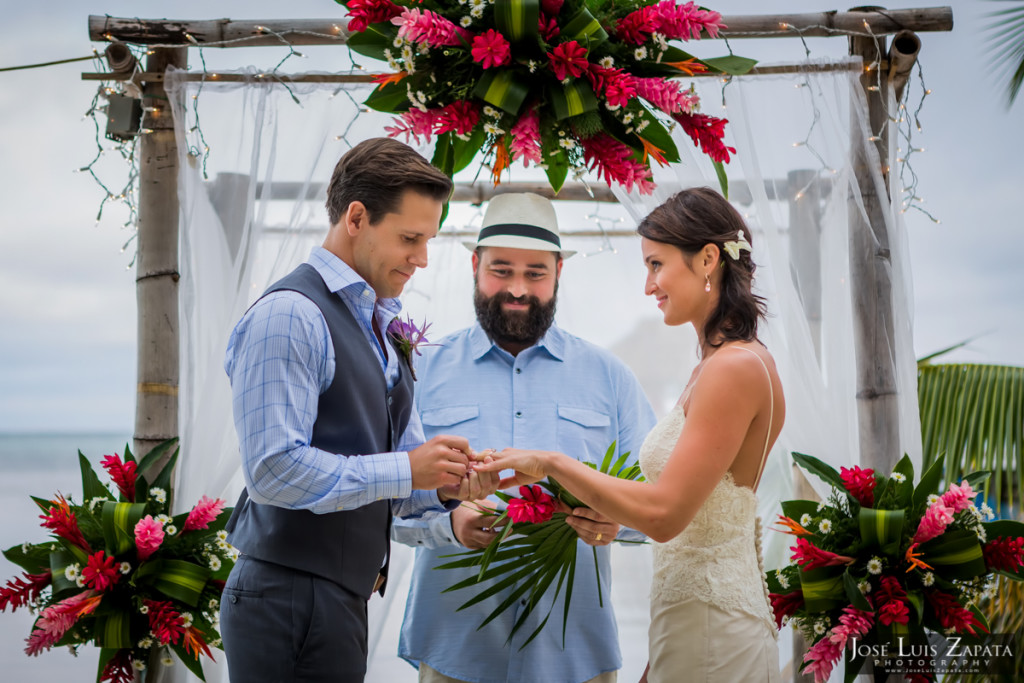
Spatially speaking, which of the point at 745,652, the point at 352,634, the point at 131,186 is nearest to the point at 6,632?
the point at 131,186

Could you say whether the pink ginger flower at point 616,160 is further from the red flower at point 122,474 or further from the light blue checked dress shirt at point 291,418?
the red flower at point 122,474

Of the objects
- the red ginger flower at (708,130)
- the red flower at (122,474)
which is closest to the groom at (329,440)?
the red ginger flower at (708,130)

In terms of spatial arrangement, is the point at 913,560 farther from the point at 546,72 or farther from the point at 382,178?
the point at 382,178

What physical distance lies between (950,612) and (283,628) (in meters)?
2.22

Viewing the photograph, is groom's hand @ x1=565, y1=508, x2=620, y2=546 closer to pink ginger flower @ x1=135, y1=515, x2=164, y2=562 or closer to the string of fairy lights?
pink ginger flower @ x1=135, y1=515, x2=164, y2=562

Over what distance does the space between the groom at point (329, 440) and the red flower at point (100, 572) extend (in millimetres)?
1121

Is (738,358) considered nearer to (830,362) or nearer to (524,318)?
(524,318)

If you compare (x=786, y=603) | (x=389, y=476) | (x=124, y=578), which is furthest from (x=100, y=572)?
(x=786, y=603)

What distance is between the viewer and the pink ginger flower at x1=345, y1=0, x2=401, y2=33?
89.2 inches

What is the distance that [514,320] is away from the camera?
3.41 metres

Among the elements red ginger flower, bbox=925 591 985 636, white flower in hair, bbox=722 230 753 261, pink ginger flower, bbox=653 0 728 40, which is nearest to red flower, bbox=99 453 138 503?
white flower in hair, bbox=722 230 753 261

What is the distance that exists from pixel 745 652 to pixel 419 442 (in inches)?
40.8

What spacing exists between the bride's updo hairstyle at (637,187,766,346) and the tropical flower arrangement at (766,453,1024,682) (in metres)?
0.96

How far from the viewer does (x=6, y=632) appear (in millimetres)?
7324
